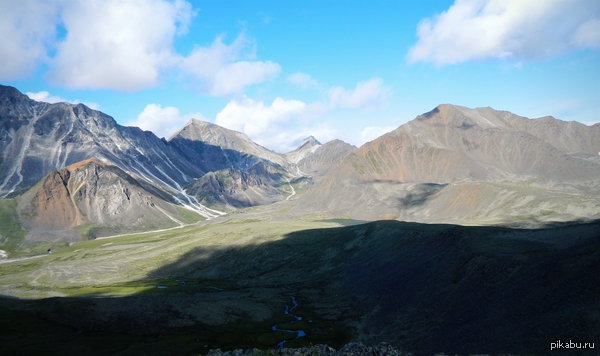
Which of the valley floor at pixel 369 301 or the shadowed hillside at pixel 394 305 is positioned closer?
the shadowed hillside at pixel 394 305

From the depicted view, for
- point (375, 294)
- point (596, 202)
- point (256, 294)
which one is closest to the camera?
point (375, 294)

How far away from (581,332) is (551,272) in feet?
52.3

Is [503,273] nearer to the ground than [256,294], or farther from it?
farther from it

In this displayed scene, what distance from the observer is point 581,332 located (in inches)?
1599

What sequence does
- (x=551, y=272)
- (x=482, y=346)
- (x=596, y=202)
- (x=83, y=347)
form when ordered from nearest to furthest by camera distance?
(x=482, y=346) < (x=551, y=272) < (x=83, y=347) < (x=596, y=202)

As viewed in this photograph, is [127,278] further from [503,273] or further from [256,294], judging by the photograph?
[503,273]

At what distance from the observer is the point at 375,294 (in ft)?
283

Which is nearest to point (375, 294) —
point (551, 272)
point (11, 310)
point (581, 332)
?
point (551, 272)

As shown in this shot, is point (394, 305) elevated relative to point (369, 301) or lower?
elevated

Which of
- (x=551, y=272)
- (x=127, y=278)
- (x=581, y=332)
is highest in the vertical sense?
(x=551, y=272)

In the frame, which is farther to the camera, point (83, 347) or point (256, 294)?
point (256, 294)

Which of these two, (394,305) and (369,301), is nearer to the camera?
(394,305)

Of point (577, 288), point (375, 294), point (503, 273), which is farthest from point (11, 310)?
point (577, 288)

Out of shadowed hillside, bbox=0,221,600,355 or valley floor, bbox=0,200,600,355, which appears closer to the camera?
shadowed hillside, bbox=0,221,600,355
